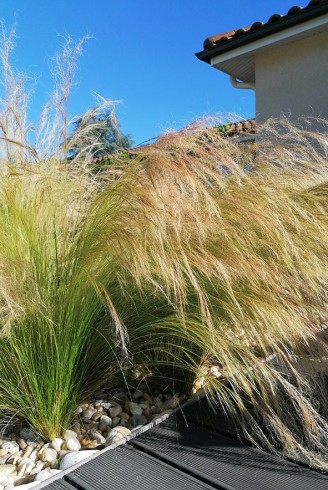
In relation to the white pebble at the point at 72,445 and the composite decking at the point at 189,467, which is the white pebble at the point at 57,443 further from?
the composite decking at the point at 189,467

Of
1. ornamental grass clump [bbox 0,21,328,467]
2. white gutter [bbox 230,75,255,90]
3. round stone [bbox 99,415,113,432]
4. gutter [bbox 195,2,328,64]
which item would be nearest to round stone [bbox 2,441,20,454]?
ornamental grass clump [bbox 0,21,328,467]

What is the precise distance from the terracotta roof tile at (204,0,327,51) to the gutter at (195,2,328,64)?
0.8 inches

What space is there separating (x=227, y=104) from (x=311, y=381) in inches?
62.7

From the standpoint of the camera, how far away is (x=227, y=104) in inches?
106

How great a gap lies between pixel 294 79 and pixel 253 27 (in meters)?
0.95

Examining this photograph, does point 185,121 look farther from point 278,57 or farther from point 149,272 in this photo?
point 278,57

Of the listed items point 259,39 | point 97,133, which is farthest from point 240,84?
point 97,133

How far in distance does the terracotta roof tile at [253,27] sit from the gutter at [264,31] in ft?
0.07

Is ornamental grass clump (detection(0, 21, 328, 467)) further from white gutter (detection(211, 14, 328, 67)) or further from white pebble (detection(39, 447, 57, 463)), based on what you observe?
white gutter (detection(211, 14, 328, 67))

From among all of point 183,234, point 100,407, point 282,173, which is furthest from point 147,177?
point 100,407

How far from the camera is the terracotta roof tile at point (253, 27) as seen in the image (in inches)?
243

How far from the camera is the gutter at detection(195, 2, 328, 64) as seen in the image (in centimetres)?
614

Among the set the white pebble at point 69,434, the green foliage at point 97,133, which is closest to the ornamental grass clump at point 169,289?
the white pebble at point 69,434

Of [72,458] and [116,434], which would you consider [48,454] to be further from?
[116,434]
